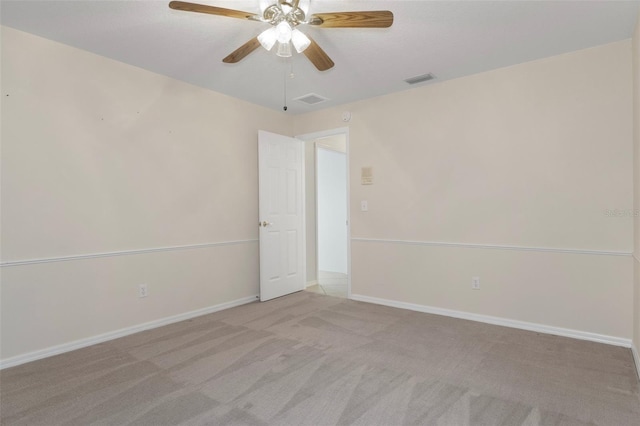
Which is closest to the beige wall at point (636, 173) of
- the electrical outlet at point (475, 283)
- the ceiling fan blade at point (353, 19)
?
the electrical outlet at point (475, 283)

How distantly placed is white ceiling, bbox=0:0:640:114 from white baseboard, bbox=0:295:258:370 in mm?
2468

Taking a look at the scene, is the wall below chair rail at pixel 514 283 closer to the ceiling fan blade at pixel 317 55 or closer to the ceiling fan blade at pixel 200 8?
the ceiling fan blade at pixel 317 55

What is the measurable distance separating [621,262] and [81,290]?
452 cm

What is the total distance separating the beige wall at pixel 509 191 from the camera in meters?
2.89

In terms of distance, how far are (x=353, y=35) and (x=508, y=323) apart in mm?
2969

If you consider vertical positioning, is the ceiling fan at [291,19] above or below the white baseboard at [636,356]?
above

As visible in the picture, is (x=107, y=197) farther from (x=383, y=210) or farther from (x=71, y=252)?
(x=383, y=210)

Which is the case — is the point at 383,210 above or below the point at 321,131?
below

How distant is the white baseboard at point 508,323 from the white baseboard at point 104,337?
1.77 m

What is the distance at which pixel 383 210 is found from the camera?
4188mm

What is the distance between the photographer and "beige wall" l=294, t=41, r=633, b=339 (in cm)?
289

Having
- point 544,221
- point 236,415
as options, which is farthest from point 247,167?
point 544,221

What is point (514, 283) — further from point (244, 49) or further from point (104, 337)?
point (104, 337)

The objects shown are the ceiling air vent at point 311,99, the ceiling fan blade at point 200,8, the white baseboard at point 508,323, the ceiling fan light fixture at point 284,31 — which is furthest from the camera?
the ceiling air vent at point 311,99
